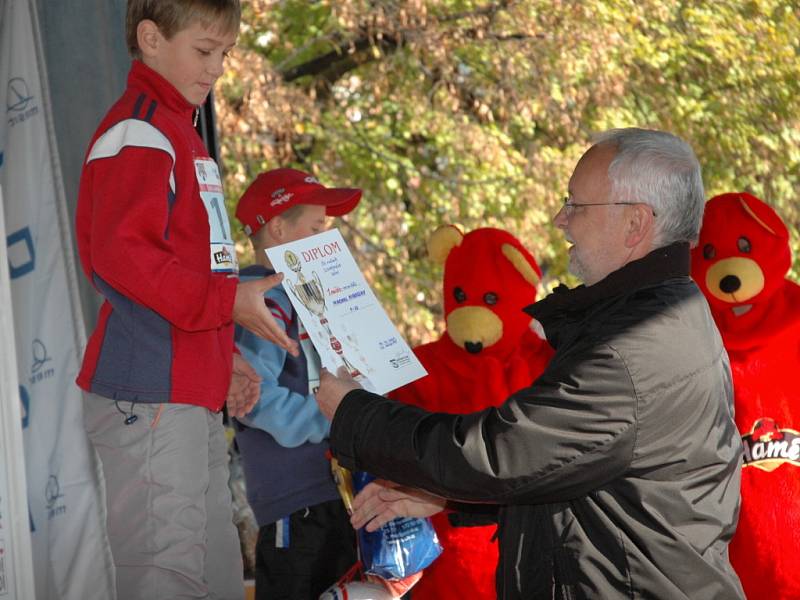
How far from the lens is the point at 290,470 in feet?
11.4

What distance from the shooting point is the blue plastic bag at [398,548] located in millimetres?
3021

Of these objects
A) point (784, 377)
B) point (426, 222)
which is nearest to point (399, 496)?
point (784, 377)

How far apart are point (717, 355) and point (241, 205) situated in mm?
1880

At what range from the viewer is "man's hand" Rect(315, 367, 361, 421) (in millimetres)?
2428

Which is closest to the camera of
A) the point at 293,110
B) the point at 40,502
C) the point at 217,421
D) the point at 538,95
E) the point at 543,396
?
the point at 543,396


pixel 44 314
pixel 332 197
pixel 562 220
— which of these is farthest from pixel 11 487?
→ pixel 562 220

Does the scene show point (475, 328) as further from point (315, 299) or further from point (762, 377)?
point (315, 299)

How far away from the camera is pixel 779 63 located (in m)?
9.67

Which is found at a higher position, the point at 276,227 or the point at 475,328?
the point at 276,227

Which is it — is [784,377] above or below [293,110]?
below

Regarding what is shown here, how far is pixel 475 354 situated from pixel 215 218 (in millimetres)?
1574

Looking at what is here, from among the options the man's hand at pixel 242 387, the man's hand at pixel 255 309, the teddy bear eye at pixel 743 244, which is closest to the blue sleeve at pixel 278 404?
the man's hand at pixel 242 387

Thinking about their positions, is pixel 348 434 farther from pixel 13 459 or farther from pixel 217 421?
pixel 13 459

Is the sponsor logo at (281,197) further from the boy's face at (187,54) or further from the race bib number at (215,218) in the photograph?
the boy's face at (187,54)
